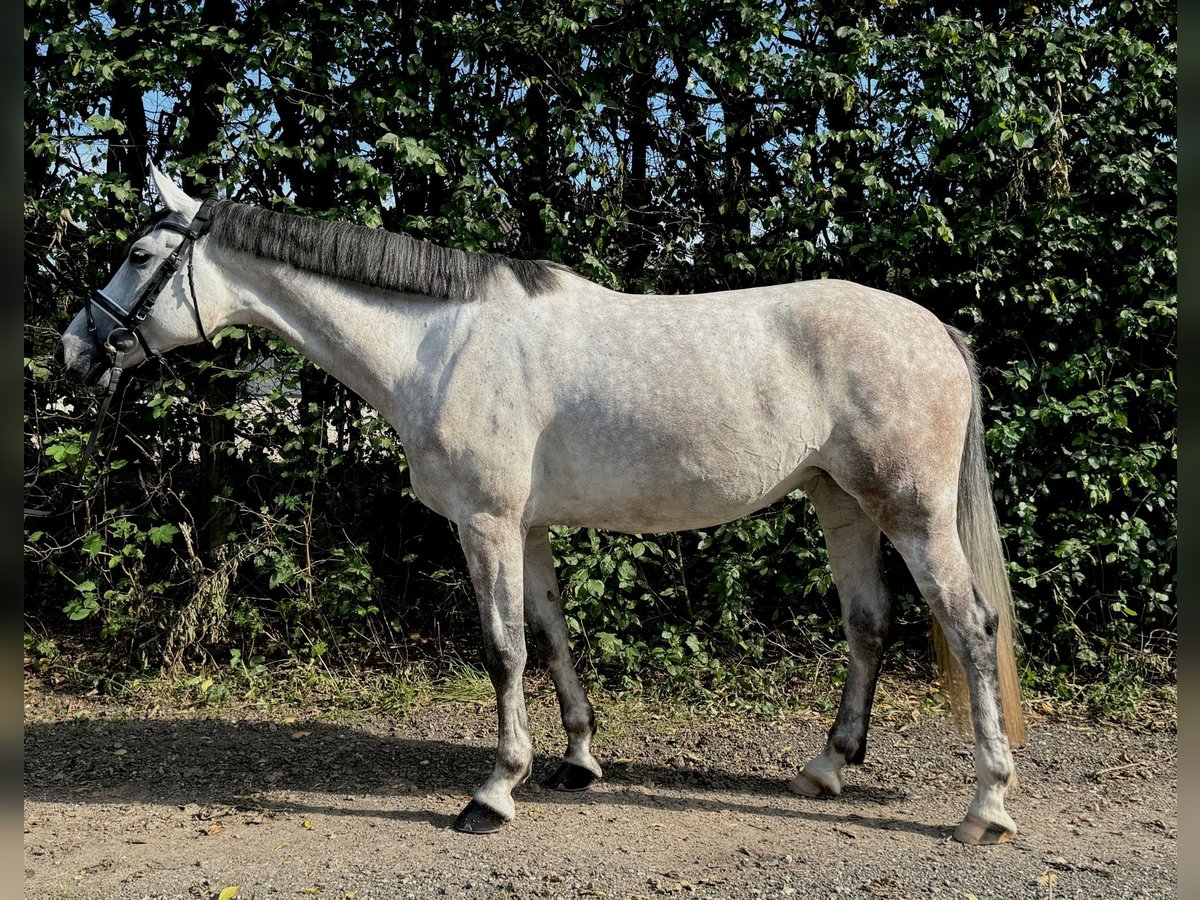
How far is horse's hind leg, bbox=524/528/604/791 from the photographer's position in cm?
384

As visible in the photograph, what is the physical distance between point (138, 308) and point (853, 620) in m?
3.02

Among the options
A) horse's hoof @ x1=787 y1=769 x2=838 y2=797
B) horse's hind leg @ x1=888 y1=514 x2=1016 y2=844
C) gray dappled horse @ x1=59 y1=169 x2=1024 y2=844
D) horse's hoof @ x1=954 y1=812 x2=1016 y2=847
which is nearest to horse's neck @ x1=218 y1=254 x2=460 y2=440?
gray dappled horse @ x1=59 y1=169 x2=1024 y2=844

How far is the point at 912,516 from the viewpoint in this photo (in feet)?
10.9

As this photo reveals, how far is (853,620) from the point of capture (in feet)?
12.6

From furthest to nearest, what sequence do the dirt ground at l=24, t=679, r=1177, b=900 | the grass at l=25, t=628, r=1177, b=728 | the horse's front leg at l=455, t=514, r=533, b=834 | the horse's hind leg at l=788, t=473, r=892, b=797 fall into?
the grass at l=25, t=628, r=1177, b=728, the horse's hind leg at l=788, t=473, r=892, b=797, the horse's front leg at l=455, t=514, r=533, b=834, the dirt ground at l=24, t=679, r=1177, b=900

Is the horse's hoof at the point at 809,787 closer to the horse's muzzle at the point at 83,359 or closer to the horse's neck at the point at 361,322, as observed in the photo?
the horse's neck at the point at 361,322

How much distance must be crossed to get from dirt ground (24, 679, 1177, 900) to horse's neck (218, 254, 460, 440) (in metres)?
1.56

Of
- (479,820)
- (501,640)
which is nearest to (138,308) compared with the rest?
(501,640)

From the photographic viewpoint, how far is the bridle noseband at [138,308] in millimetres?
3398

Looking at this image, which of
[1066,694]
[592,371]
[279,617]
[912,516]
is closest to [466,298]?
[592,371]

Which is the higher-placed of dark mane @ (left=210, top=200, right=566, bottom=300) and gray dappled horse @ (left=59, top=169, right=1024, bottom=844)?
dark mane @ (left=210, top=200, right=566, bottom=300)

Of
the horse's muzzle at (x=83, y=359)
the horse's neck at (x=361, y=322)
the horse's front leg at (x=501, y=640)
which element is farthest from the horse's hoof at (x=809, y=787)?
the horse's muzzle at (x=83, y=359)

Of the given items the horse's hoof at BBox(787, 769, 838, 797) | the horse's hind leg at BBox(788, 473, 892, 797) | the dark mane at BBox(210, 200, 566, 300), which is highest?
the dark mane at BBox(210, 200, 566, 300)

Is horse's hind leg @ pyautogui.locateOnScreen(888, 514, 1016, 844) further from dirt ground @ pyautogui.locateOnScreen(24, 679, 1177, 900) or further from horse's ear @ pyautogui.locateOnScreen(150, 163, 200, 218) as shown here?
horse's ear @ pyautogui.locateOnScreen(150, 163, 200, 218)
